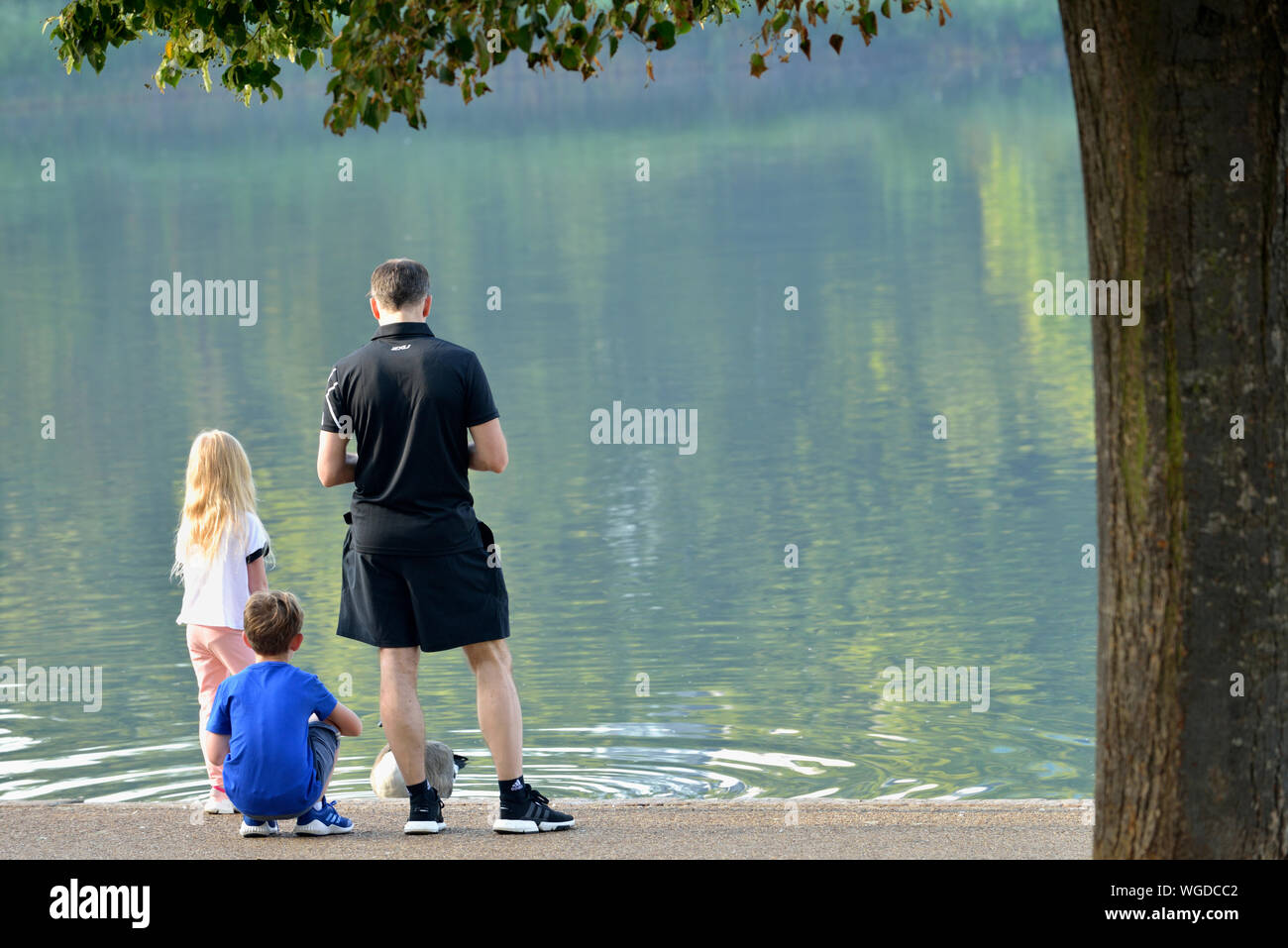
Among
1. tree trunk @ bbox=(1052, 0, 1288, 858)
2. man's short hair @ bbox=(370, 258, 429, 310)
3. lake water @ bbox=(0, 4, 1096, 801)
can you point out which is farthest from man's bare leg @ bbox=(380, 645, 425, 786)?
tree trunk @ bbox=(1052, 0, 1288, 858)

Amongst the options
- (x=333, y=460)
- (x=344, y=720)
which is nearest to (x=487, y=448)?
(x=333, y=460)

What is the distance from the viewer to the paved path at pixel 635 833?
244 inches

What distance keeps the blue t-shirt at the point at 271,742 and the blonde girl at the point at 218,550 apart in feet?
1.78

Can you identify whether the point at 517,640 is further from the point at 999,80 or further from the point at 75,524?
the point at 999,80

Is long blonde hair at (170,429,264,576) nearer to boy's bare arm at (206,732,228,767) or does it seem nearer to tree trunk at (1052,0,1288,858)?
boy's bare arm at (206,732,228,767)

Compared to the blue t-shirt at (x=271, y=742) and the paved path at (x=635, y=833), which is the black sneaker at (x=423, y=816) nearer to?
the paved path at (x=635, y=833)

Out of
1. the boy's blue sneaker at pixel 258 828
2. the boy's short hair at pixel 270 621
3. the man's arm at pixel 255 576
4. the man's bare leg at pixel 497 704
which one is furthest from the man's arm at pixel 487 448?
the boy's blue sneaker at pixel 258 828

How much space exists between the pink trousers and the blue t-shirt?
48 centimetres

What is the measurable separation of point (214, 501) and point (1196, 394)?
3.76 meters

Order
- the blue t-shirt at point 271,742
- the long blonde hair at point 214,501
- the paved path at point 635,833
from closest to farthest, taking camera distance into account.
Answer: the paved path at point 635,833 < the blue t-shirt at point 271,742 < the long blonde hair at point 214,501

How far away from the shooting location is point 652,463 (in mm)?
18156

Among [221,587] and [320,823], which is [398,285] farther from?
[320,823]

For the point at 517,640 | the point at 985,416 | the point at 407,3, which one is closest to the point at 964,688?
the point at 517,640

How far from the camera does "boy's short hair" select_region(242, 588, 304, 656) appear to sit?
6.34m
